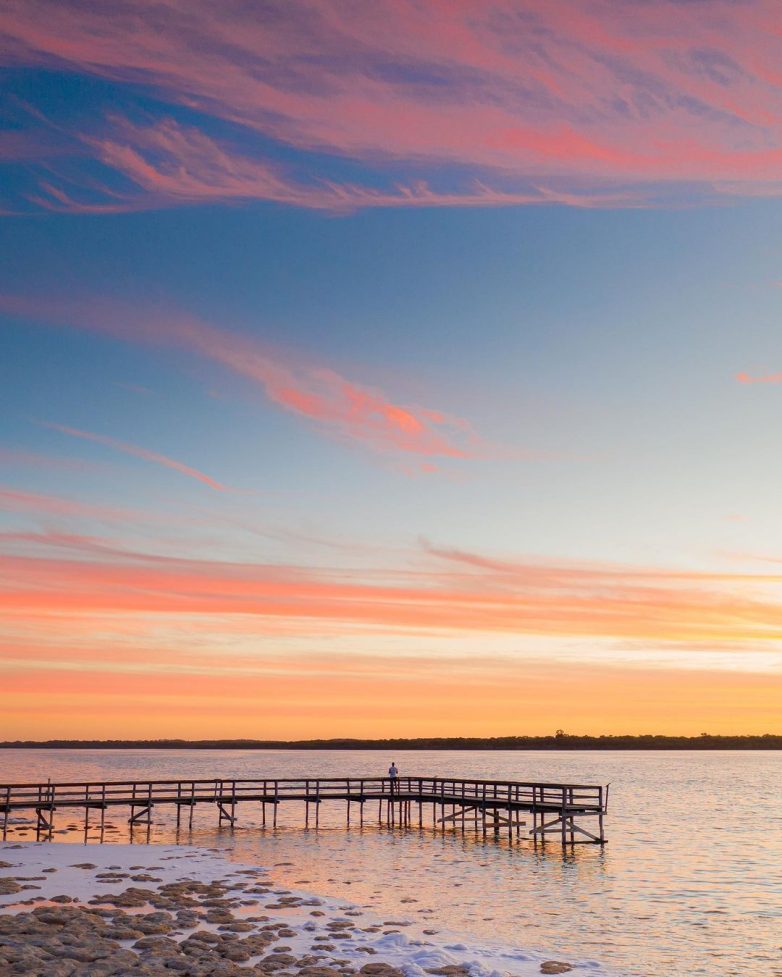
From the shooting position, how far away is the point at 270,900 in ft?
96.8

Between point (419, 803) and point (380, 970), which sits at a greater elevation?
point (380, 970)

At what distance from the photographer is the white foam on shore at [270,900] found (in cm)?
2219

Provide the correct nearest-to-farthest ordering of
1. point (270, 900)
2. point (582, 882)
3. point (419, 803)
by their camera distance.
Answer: point (270, 900) → point (582, 882) → point (419, 803)

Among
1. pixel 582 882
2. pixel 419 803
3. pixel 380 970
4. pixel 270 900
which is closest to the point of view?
pixel 380 970

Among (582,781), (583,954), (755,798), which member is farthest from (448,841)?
(582,781)

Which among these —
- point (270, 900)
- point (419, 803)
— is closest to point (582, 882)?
point (270, 900)

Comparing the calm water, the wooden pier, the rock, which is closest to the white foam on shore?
the rock

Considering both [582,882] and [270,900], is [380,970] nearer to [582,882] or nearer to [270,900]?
[270,900]

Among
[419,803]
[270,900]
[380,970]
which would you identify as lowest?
[419,803]

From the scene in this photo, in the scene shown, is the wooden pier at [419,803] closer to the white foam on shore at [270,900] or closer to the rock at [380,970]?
the white foam on shore at [270,900]

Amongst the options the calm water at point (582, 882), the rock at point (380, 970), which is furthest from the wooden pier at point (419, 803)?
the rock at point (380, 970)

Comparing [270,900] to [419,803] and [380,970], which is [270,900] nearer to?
[380,970]

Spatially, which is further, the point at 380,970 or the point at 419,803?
the point at 419,803

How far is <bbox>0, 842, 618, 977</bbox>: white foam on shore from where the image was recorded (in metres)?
22.2
